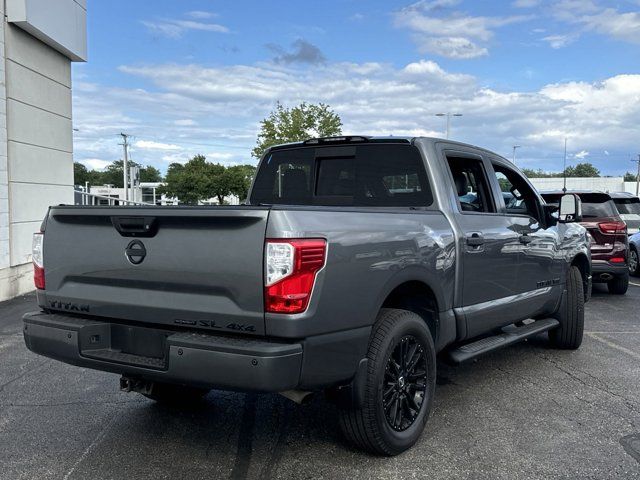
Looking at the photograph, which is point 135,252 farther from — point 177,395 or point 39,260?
point 177,395

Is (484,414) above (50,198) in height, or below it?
below

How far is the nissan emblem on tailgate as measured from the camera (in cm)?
320

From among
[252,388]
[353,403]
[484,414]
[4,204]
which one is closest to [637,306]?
[484,414]

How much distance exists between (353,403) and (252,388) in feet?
2.26

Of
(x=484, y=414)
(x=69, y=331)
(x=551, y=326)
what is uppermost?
(x=69, y=331)

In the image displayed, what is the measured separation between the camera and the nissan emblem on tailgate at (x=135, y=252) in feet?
10.5

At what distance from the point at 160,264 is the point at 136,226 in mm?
265

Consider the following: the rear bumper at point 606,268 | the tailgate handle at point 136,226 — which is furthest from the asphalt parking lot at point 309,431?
the rear bumper at point 606,268

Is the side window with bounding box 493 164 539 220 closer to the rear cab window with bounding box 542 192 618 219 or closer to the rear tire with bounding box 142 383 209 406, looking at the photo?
the rear tire with bounding box 142 383 209 406

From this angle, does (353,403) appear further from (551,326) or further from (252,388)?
(551,326)

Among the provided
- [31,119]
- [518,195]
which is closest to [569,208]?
[518,195]

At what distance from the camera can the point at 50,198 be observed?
10398mm

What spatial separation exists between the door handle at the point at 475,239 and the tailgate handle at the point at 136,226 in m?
2.21

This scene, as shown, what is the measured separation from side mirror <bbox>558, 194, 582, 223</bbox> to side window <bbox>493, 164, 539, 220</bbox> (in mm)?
286
